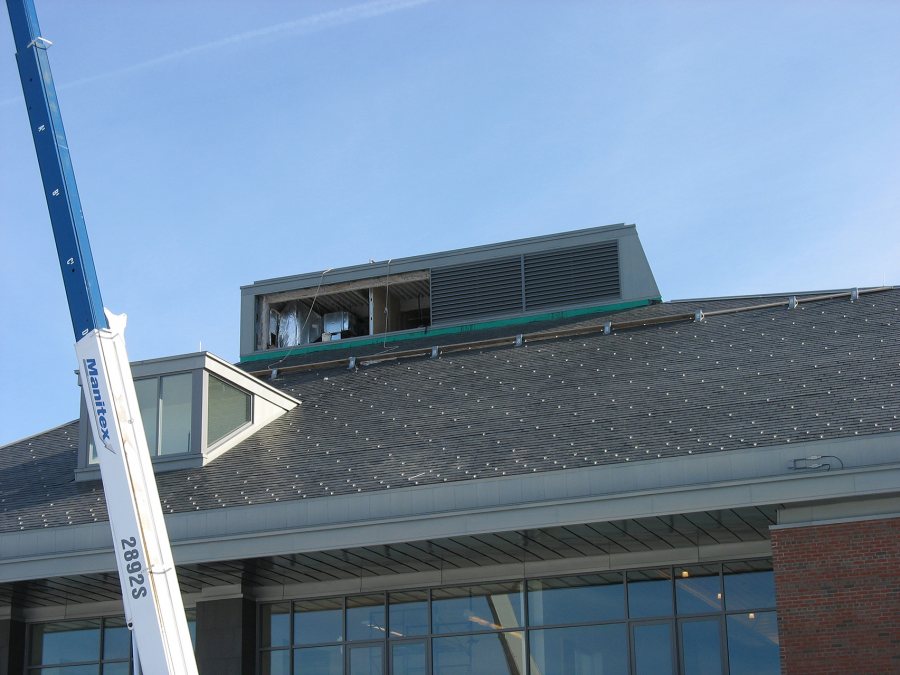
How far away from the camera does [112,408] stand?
14.6 meters

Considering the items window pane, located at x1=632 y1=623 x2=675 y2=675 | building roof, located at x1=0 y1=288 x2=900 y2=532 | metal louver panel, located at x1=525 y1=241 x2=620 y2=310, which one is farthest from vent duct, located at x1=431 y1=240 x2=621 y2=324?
window pane, located at x1=632 y1=623 x2=675 y2=675

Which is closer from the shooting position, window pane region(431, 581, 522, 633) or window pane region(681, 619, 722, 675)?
window pane region(681, 619, 722, 675)

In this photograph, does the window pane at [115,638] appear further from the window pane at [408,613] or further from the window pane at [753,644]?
the window pane at [753,644]

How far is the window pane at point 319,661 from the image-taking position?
64.7 feet

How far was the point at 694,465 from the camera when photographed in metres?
16.0

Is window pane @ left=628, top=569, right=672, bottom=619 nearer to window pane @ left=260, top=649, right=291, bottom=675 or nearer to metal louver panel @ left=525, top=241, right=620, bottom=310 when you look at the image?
window pane @ left=260, top=649, right=291, bottom=675

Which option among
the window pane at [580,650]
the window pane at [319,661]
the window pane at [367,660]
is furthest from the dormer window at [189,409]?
the window pane at [580,650]

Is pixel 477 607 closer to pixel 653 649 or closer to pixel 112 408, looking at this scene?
pixel 653 649

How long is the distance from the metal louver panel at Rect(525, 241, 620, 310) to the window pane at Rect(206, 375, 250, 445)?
6.84m

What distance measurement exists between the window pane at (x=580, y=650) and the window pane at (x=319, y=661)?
2980mm

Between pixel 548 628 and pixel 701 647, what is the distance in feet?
7.03

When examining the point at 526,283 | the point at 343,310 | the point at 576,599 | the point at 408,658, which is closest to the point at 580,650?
the point at 576,599

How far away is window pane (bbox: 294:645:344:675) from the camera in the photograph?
19734 millimetres

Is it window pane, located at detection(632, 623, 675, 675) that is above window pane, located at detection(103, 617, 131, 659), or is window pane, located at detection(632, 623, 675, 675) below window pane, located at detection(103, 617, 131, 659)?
below
